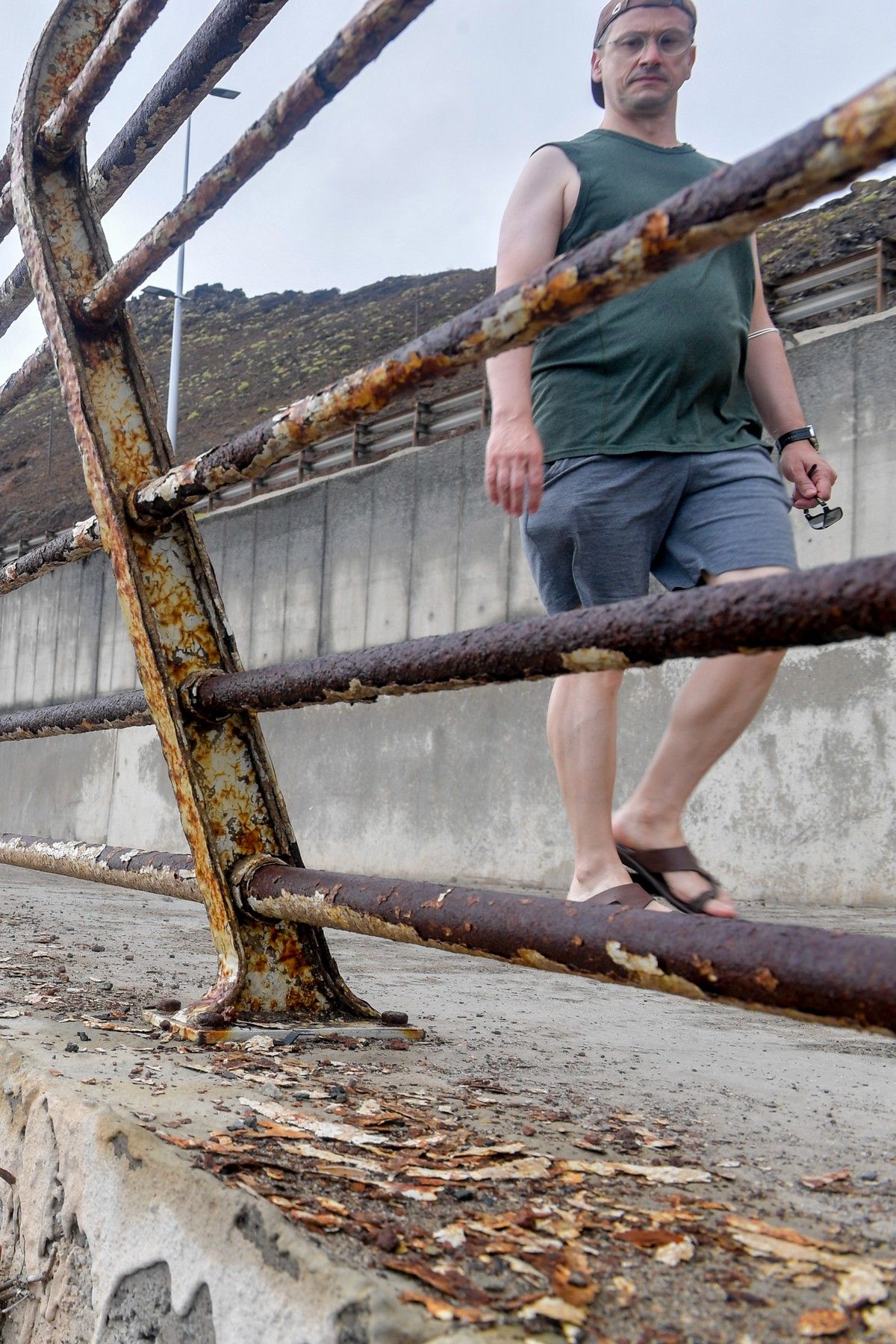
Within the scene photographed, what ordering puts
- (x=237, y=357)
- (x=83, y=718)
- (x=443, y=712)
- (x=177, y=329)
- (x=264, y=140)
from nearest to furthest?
1. (x=264, y=140)
2. (x=83, y=718)
3. (x=443, y=712)
4. (x=177, y=329)
5. (x=237, y=357)

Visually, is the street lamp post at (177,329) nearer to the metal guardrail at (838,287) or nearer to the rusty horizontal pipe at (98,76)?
the metal guardrail at (838,287)

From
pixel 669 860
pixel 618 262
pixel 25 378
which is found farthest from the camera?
pixel 25 378

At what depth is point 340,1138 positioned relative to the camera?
1.17 m

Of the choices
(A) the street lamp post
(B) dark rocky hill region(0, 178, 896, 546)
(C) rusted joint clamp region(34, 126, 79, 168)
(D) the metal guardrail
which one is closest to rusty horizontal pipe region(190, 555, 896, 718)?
(C) rusted joint clamp region(34, 126, 79, 168)

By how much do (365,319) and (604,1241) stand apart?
1759 inches

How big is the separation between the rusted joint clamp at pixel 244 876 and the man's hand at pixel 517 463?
646 mm

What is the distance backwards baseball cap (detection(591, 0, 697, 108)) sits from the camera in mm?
2020

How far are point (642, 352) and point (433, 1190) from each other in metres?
1.37

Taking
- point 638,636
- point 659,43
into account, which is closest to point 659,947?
point 638,636

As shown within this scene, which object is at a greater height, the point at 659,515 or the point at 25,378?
the point at 25,378

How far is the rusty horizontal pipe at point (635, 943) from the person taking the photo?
2.82ft

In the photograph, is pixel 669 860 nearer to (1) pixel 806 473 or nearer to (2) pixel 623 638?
(1) pixel 806 473


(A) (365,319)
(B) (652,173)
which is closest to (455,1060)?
(B) (652,173)

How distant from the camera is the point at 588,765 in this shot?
6.39ft
